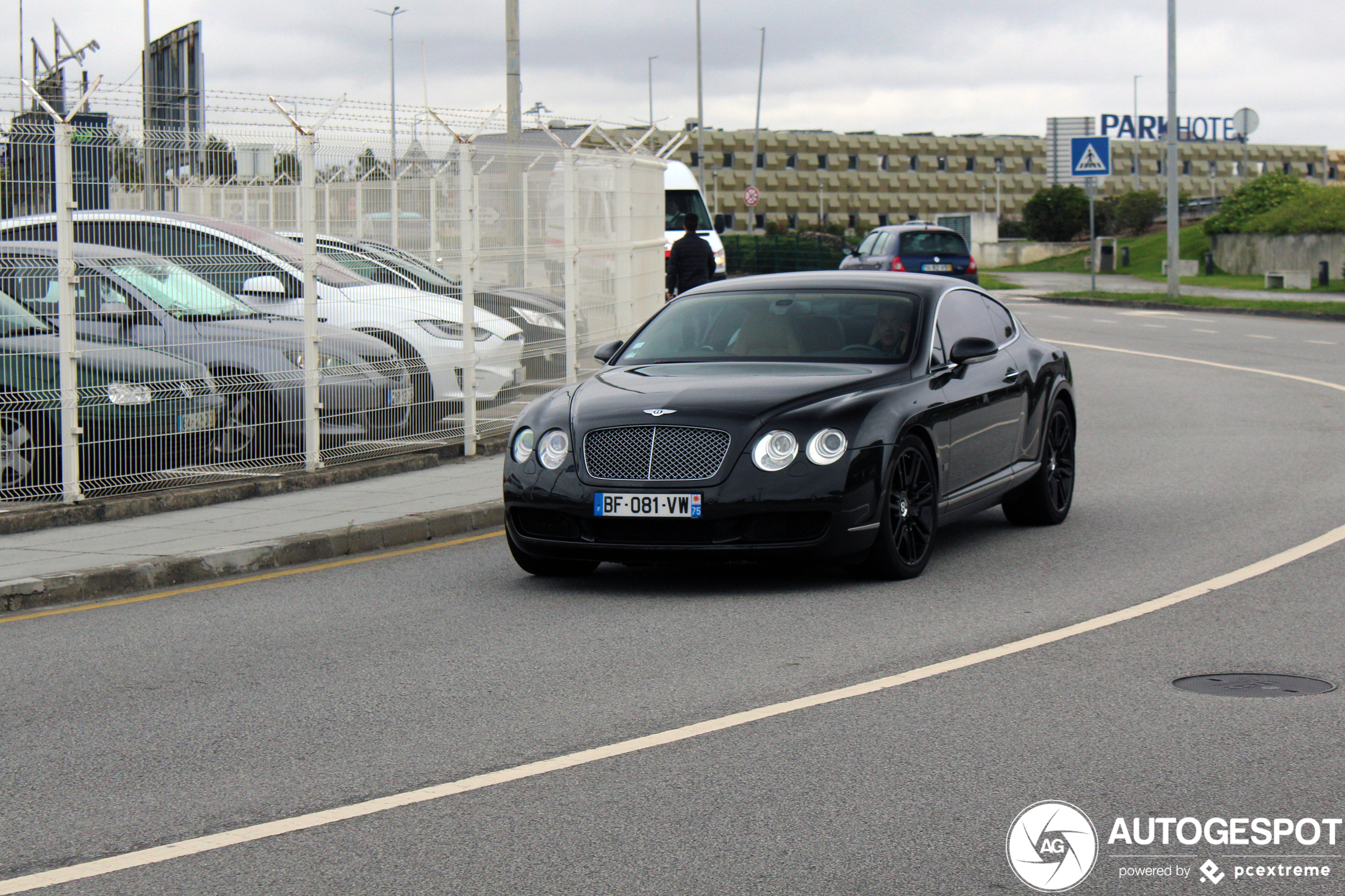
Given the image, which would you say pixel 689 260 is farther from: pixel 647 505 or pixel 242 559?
pixel 647 505

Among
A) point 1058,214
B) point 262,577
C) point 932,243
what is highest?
point 1058,214

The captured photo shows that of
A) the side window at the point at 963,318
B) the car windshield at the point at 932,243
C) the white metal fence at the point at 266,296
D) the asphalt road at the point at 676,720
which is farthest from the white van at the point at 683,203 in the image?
the asphalt road at the point at 676,720

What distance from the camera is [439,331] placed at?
43.7ft

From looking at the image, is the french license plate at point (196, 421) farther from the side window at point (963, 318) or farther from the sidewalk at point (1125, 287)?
the sidewalk at point (1125, 287)

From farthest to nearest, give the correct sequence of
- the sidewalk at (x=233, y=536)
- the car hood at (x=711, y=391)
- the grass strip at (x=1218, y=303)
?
the grass strip at (x=1218, y=303) < the sidewalk at (x=233, y=536) < the car hood at (x=711, y=391)

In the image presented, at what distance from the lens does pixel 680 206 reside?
3266 cm

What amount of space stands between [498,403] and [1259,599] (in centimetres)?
766

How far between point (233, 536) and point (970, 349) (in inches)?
170

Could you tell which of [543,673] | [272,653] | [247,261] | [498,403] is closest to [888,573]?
[543,673]

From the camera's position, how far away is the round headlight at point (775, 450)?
796 centimetres

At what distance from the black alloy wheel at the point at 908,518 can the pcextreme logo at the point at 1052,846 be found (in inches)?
137

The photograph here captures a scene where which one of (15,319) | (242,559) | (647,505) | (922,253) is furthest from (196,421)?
(922,253)

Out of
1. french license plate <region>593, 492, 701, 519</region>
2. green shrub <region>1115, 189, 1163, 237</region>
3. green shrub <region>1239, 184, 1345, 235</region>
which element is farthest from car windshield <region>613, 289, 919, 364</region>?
green shrub <region>1115, 189, 1163, 237</region>

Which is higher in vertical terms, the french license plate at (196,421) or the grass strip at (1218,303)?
the grass strip at (1218,303)
